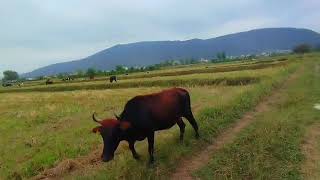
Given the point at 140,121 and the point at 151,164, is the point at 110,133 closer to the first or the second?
the point at 140,121

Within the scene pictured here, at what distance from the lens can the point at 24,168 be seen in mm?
Result: 14664

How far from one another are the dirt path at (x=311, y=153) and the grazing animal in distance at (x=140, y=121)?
397 cm

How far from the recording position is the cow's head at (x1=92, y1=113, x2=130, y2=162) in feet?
36.7

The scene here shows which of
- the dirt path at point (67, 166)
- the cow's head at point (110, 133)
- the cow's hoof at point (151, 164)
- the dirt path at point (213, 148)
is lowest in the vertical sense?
the dirt path at point (67, 166)

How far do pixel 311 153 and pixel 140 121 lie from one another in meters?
5.12

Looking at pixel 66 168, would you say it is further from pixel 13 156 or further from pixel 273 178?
pixel 273 178

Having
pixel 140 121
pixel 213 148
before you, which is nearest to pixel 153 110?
pixel 140 121

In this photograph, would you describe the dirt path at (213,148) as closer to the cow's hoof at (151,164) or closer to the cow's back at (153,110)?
the cow's hoof at (151,164)

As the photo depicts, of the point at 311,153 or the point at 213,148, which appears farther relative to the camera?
the point at 213,148

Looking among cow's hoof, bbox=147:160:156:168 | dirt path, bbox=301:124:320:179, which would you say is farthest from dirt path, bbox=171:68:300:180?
dirt path, bbox=301:124:320:179

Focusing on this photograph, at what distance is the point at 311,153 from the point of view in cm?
1312

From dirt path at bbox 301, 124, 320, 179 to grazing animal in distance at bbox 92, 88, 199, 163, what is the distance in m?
3.97

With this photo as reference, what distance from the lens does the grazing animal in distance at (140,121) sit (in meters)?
11.3

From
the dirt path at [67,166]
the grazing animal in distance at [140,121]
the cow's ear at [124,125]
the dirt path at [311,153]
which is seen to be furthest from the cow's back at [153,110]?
the dirt path at [311,153]
